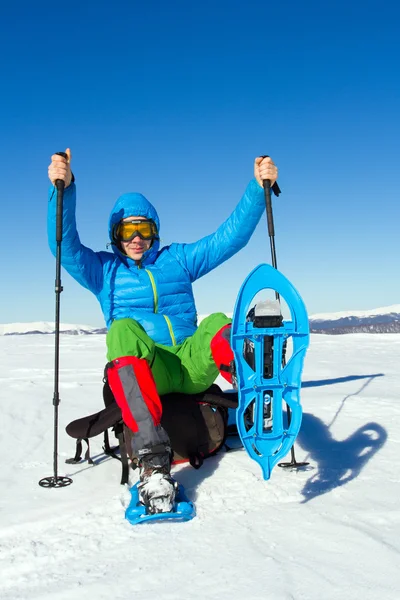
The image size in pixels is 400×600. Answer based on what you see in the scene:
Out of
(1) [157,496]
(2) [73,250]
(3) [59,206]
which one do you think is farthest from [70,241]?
(1) [157,496]

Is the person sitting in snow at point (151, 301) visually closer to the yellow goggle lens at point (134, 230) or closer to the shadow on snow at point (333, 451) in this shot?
the yellow goggle lens at point (134, 230)

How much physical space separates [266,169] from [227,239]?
0.75 m

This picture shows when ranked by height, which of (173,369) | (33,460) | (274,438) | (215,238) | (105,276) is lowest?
(33,460)

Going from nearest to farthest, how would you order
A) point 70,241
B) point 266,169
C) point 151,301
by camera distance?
point 266,169 < point 70,241 < point 151,301

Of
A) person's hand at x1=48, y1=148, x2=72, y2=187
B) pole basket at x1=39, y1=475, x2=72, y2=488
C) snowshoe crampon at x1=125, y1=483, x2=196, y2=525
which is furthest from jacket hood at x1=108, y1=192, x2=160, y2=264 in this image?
snowshoe crampon at x1=125, y1=483, x2=196, y2=525

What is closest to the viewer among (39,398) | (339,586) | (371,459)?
(339,586)

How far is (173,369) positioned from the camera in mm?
3691

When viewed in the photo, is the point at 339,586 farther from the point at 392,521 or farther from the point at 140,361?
the point at 140,361

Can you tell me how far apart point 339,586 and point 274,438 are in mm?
940

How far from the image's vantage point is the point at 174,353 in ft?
12.2

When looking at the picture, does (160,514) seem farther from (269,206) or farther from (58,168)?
(58,168)

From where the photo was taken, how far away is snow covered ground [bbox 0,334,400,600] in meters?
1.95

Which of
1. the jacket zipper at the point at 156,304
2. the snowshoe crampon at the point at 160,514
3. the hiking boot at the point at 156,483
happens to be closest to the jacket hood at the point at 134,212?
the jacket zipper at the point at 156,304

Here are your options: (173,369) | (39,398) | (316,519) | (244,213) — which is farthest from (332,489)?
(39,398)
